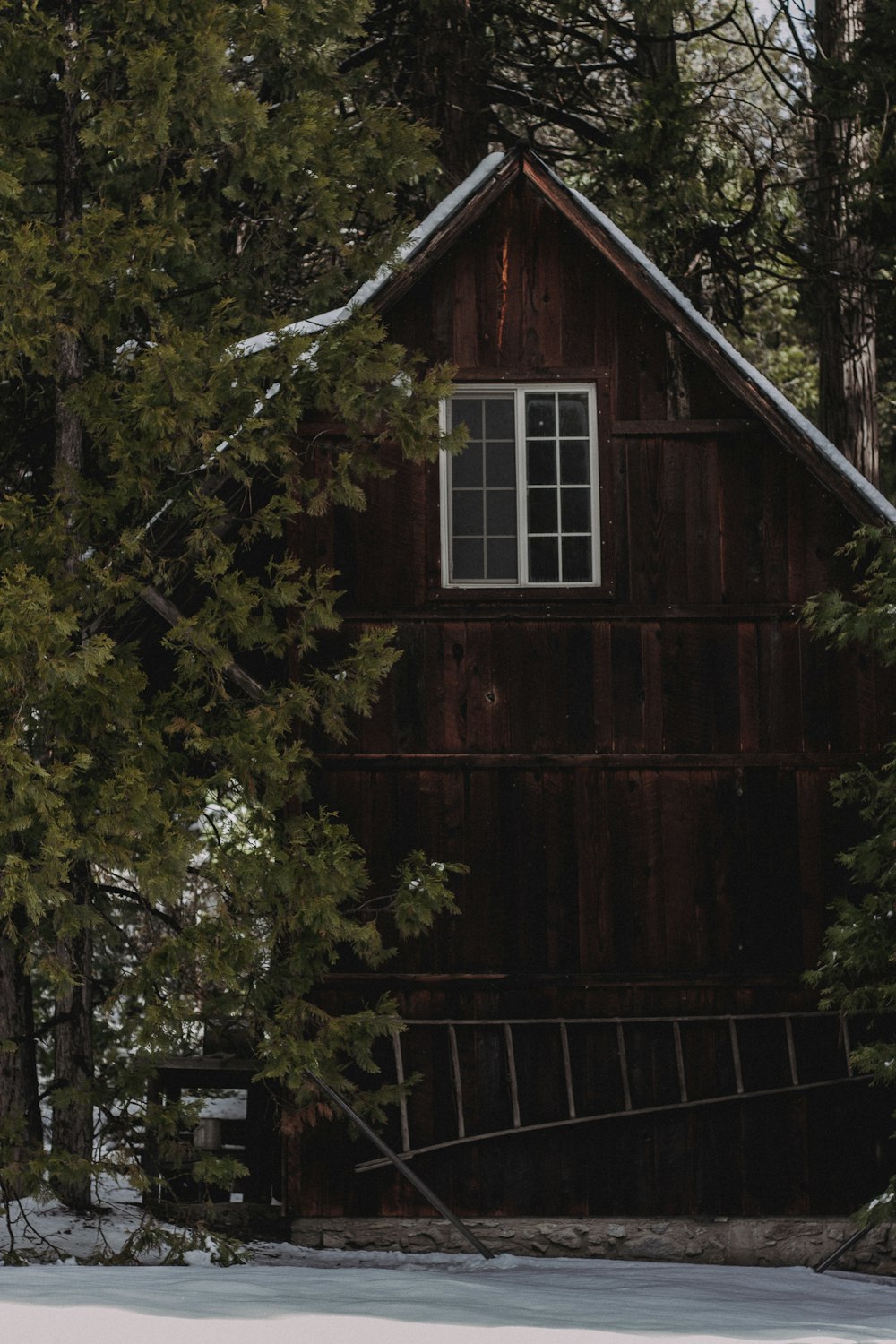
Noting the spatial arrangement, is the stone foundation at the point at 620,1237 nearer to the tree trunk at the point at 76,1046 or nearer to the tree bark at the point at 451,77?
the tree trunk at the point at 76,1046

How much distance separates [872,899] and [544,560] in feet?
10.7

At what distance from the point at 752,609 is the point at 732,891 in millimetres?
1993

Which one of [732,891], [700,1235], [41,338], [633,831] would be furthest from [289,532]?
[700,1235]

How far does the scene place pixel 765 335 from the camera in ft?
68.9

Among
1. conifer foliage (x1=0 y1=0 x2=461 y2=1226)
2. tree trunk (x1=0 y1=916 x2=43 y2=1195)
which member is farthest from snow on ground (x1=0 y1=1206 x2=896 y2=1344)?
conifer foliage (x1=0 y1=0 x2=461 y2=1226)

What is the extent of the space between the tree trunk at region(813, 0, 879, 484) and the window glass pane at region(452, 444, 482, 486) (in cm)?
464

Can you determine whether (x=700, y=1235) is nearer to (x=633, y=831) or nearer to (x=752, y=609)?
(x=633, y=831)

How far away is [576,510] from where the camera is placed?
35.6ft

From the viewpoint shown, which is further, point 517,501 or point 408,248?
point 517,501

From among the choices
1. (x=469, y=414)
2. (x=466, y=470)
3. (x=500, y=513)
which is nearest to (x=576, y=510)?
(x=500, y=513)

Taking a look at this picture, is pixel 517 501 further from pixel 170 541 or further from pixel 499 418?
pixel 170 541

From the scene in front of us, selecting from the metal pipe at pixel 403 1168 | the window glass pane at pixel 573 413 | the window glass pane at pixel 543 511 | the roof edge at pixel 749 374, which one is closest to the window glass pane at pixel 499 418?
the window glass pane at pixel 573 413

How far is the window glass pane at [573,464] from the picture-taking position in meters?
10.9

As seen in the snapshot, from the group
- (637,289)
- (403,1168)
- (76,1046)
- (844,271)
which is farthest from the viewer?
(844,271)
